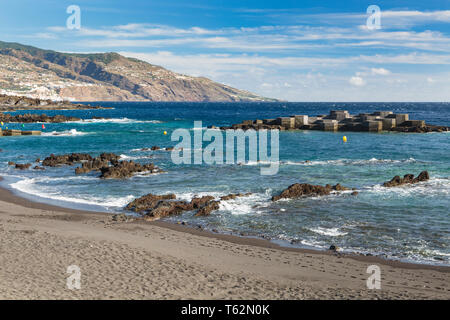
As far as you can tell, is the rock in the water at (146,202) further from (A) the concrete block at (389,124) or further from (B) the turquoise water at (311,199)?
(A) the concrete block at (389,124)

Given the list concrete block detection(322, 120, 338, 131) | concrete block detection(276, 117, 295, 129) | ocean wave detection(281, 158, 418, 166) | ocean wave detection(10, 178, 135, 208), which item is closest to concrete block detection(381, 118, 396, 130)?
concrete block detection(322, 120, 338, 131)

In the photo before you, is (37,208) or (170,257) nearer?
(170,257)

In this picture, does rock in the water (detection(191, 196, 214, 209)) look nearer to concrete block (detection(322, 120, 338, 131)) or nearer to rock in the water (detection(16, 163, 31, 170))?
rock in the water (detection(16, 163, 31, 170))

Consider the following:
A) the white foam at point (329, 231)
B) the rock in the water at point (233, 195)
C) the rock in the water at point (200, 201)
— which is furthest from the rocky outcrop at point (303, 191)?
the white foam at point (329, 231)

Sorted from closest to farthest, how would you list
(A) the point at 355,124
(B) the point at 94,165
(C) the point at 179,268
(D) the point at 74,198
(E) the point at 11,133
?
(C) the point at 179,268 < (D) the point at 74,198 < (B) the point at 94,165 < (E) the point at 11,133 < (A) the point at 355,124

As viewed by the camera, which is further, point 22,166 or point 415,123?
point 415,123

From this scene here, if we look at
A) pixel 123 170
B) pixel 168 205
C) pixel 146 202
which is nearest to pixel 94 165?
pixel 123 170

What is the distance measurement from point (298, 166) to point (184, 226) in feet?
56.3

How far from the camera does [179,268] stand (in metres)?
11.2

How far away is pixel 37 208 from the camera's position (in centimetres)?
1898

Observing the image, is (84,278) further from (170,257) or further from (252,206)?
(252,206)

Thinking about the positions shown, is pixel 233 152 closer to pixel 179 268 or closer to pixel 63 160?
pixel 63 160

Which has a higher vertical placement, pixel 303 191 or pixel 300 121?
pixel 300 121
